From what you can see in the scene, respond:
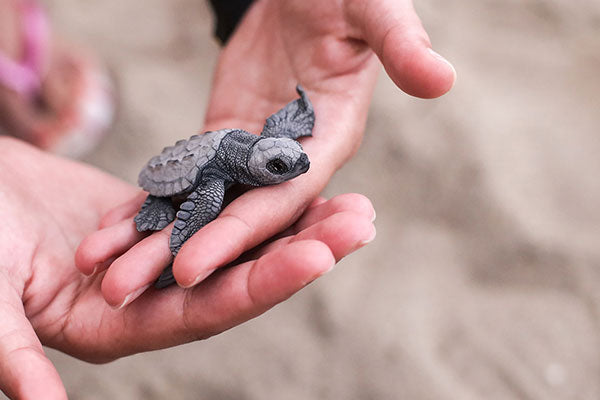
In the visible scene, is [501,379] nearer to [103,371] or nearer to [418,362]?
[418,362]

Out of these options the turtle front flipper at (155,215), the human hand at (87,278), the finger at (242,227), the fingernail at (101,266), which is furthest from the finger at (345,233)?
the fingernail at (101,266)

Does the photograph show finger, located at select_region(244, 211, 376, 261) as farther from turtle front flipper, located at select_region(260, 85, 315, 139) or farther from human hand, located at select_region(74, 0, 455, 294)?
turtle front flipper, located at select_region(260, 85, 315, 139)

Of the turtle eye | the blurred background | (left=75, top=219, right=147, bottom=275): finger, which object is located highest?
the turtle eye

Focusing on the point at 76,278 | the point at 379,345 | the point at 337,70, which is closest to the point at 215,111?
the point at 337,70

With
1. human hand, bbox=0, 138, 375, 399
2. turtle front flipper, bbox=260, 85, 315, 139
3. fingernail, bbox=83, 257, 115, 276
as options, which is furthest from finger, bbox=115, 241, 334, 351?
turtle front flipper, bbox=260, 85, 315, 139

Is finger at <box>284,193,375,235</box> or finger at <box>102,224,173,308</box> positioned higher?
finger at <box>102,224,173,308</box>

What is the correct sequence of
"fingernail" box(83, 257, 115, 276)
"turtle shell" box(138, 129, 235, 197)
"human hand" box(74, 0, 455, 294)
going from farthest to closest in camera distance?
"turtle shell" box(138, 129, 235, 197) < "fingernail" box(83, 257, 115, 276) < "human hand" box(74, 0, 455, 294)
